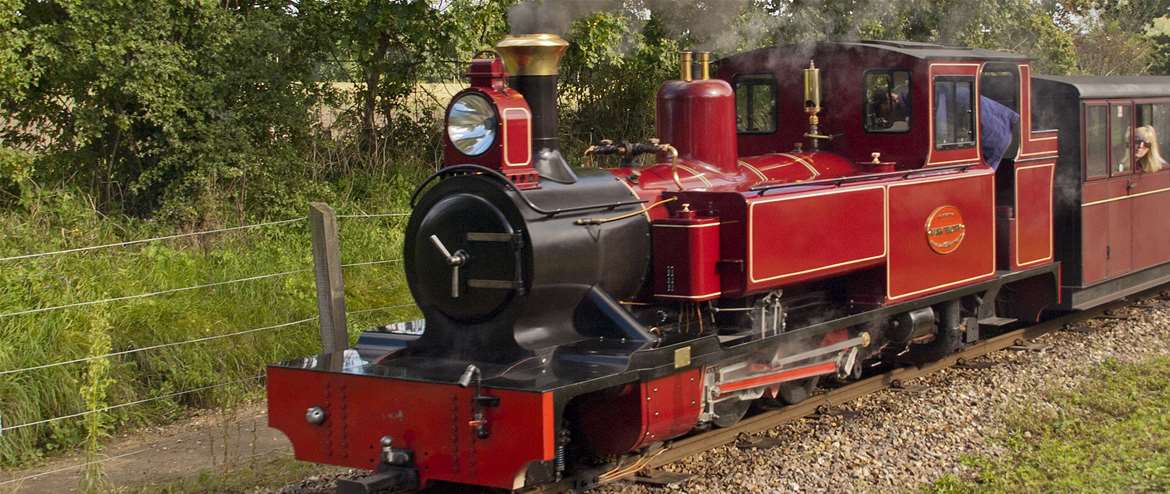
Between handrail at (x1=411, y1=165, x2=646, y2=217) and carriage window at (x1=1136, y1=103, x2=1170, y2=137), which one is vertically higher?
carriage window at (x1=1136, y1=103, x2=1170, y2=137)

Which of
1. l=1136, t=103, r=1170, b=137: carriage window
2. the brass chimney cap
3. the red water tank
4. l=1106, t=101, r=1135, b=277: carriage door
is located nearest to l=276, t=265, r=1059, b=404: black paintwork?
the red water tank

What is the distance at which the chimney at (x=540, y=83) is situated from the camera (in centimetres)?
543

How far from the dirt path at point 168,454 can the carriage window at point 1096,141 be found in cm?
662

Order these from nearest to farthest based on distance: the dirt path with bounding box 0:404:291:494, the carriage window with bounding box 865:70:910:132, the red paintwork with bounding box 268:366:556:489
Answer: the red paintwork with bounding box 268:366:556:489 → the dirt path with bounding box 0:404:291:494 → the carriage window with bounding box 865:70:910:132

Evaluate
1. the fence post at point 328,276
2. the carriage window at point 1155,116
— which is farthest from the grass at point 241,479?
the carriage window at point 1155,116

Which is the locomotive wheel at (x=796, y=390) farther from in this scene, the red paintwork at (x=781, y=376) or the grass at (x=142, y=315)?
the grass at (x=142, y=315)

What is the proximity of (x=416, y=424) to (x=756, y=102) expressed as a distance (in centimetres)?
400

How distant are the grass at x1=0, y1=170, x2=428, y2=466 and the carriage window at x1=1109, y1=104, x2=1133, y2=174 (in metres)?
5.97

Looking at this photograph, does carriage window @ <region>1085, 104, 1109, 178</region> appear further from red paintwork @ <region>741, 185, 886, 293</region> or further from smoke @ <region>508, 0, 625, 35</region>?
smoke @ <region>508, 0, 625, 35</region>

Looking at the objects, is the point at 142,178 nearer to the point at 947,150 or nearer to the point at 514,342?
the point at 514,342

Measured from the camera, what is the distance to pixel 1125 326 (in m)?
9.85

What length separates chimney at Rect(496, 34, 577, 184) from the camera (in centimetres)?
543

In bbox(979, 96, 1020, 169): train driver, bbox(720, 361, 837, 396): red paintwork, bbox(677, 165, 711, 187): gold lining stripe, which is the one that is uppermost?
bbox(979, 96, 1020, 169): train driver

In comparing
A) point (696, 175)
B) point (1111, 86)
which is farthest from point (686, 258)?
point (1111, 86)
